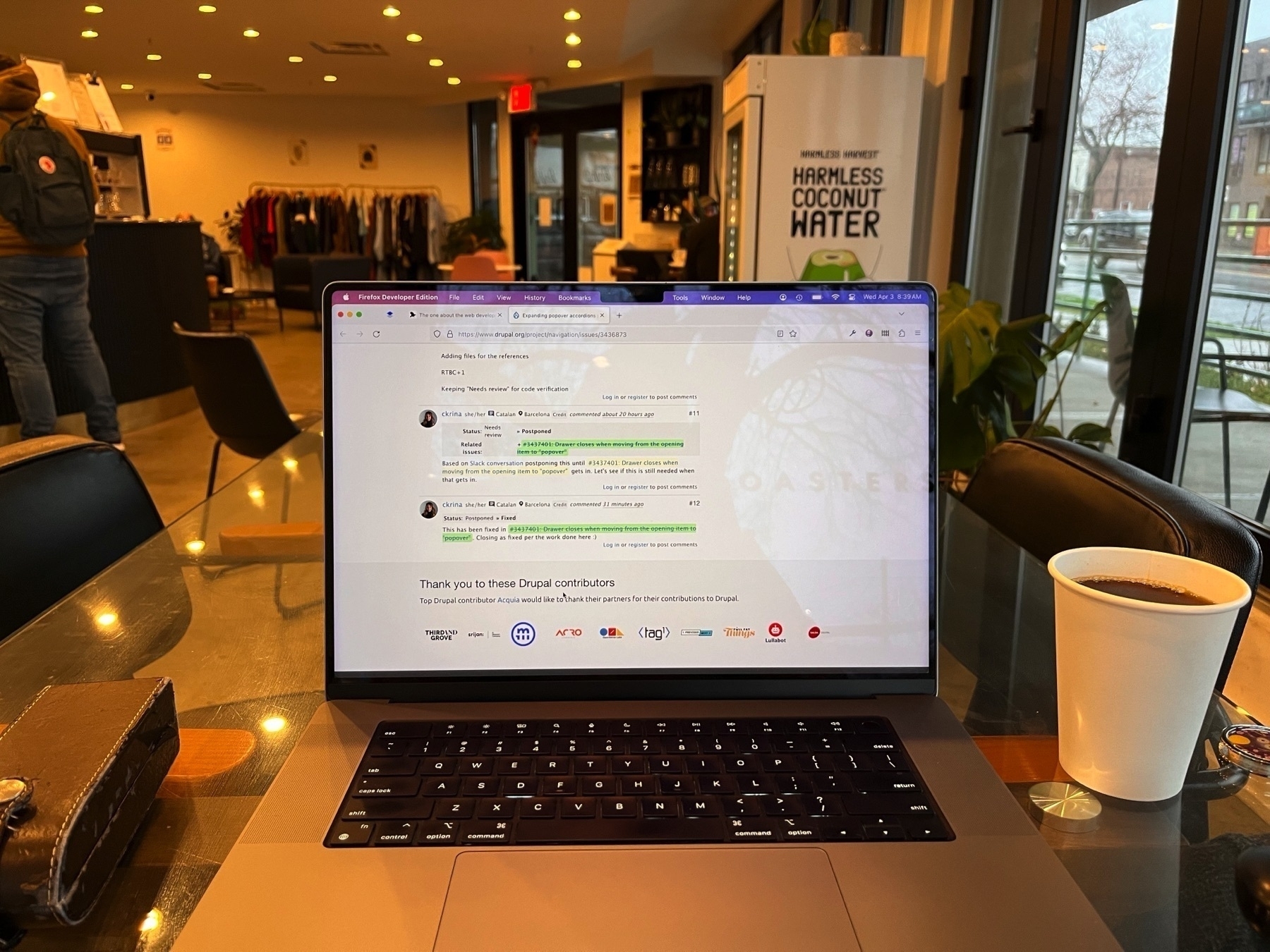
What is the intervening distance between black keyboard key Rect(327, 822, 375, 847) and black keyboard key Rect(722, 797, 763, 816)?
217mm

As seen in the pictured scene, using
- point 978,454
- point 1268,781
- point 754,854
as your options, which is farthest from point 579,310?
point 978,454

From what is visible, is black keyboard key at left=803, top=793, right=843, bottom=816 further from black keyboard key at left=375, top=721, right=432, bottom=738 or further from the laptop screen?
black keyboard key at left=375, top=721, right=432, bottom=738

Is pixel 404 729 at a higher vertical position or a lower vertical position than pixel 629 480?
lower

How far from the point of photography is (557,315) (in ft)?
2.36

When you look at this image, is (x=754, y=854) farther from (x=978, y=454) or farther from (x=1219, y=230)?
(x=1219, y=230)

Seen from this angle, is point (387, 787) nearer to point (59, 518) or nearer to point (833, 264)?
point (59, 518)

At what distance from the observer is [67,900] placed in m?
0.48

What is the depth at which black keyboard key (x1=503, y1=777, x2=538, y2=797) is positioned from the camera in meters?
0.58

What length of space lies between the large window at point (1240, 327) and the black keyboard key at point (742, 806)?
1879 mm

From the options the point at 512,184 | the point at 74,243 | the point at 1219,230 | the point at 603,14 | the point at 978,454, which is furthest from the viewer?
the point at 512,184

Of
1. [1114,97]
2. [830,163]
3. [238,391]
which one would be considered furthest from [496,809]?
[830,163]

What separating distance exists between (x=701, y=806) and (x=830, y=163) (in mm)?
3020

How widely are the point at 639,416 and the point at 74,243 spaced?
A: 12.9 ft

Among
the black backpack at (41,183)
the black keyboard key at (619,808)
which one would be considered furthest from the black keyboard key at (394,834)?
the black backpack at (41,183)
